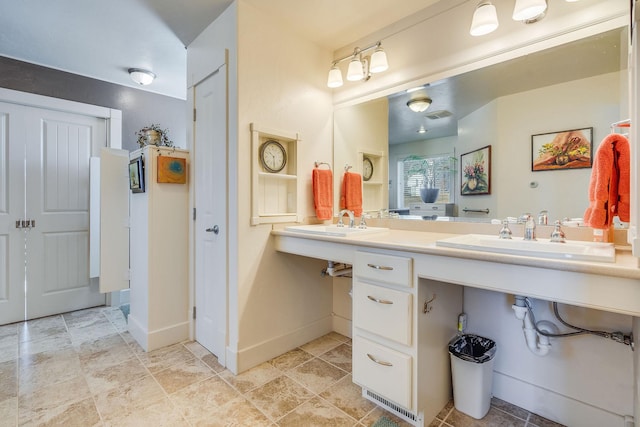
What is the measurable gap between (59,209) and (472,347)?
11.9 feet

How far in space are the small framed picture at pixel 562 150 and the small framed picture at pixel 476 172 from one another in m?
0.22

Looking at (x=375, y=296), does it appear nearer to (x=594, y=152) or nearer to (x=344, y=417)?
(x=344, y=417)

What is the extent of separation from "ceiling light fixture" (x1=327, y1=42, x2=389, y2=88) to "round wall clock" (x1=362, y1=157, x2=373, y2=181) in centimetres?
58

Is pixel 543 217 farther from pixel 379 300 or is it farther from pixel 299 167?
pixel 299 167

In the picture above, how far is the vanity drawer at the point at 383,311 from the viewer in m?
1.45

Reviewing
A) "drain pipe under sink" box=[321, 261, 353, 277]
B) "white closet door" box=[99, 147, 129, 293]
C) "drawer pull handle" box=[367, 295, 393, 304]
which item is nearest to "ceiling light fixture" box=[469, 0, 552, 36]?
"drawer pull handle" box=[367, 295, 393, 304]

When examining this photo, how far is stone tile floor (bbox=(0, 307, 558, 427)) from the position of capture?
5.11ft

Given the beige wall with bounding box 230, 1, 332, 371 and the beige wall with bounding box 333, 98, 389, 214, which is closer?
the beige wall with bounding box 230, 1, 332, 371

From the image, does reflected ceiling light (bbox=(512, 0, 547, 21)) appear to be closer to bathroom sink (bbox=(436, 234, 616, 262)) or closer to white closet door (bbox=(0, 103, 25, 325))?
bathroom sink (bbox=(436, 234, 616, 262))

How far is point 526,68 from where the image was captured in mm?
1624

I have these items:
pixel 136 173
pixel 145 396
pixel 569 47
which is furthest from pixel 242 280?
pixel 569 47

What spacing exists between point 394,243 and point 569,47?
1248 mm

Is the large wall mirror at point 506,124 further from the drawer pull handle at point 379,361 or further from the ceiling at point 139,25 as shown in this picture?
the drawer pull handle at point 379,361

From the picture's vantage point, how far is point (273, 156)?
221cm
